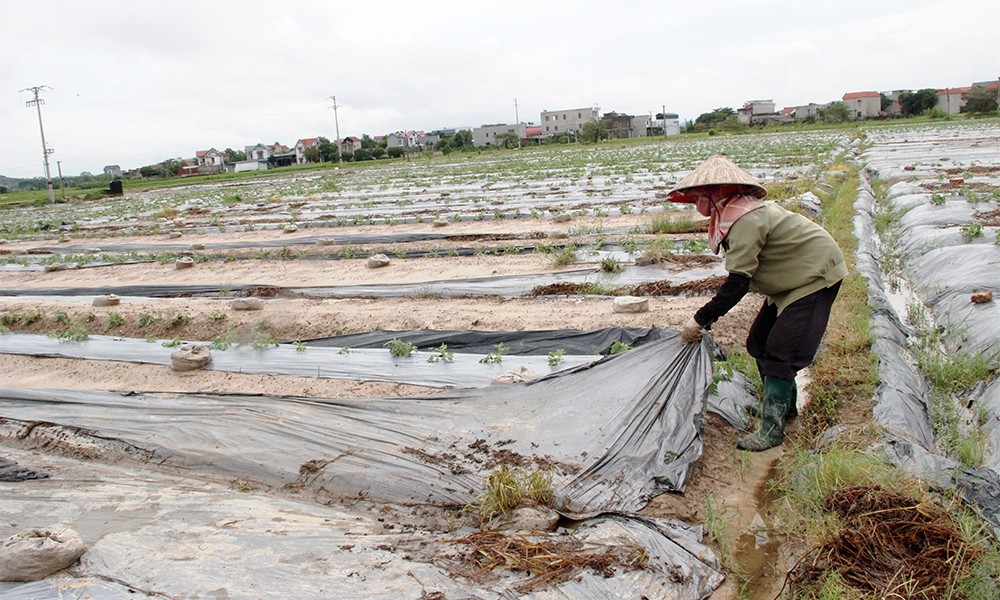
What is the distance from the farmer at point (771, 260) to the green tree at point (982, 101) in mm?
54876

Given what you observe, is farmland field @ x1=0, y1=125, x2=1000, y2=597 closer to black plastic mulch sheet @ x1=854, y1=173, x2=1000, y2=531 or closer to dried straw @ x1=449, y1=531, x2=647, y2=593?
dried straw @ x1=449, y1=531, x2=647, y2=593

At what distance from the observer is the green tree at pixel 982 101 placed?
46.2m

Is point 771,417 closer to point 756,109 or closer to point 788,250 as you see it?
point 788,250

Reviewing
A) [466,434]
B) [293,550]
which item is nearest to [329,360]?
[466,434]

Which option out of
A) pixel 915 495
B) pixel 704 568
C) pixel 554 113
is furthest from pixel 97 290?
pixel 554 113

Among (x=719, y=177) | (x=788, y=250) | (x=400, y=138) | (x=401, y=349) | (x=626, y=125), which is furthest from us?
(x=400, y=138)

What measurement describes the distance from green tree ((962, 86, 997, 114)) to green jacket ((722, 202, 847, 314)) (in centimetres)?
5487

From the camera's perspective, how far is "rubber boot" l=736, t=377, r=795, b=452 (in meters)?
3.53

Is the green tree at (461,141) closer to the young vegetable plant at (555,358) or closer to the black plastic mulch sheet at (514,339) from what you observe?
the black plastic mulch sheet at (514,339)

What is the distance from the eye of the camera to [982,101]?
1823 inches

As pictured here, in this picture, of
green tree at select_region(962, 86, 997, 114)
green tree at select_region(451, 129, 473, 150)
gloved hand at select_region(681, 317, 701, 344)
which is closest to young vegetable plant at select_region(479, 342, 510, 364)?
gloved hand at select_region(681, 317, 701, 344)

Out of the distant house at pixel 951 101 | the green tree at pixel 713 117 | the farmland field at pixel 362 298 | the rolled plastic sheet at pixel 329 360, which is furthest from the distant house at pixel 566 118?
the rolled plastic sheet at pixel 329 360

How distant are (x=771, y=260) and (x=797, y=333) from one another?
386 millimetres

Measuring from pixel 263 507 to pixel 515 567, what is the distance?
A: 4.25 ft
